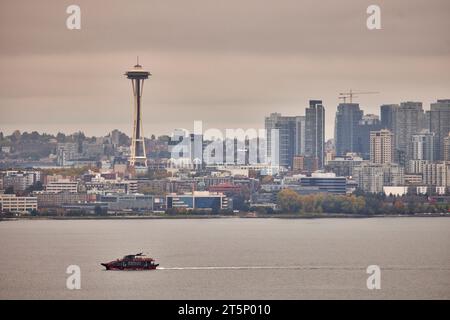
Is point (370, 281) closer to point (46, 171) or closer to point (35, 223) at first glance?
point (35, 223)

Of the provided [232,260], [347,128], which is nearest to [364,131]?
[347,128]

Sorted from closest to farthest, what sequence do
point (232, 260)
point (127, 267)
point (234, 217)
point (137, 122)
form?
point (127, 267) → point (232, 260) → point (234, 217) → point (137, 122)

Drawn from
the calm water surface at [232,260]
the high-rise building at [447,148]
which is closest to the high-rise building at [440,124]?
the high-rise building at [447,148]

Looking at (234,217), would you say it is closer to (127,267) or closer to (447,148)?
(447,148)

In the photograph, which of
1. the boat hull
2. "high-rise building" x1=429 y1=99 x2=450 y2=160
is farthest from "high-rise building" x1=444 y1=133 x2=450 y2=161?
the boat hull

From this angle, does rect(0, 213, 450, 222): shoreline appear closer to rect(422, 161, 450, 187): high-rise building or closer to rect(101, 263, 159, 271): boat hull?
rect(422, 161, 450, 187): high-rise building

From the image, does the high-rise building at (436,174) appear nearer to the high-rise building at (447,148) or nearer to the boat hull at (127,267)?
the high-rise building at (447,148)
